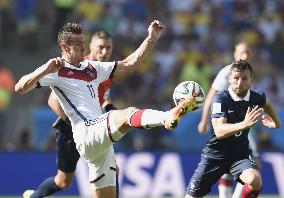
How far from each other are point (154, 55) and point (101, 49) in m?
8.71

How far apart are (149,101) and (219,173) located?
8182 mm

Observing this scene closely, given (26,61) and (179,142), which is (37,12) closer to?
(26,61)

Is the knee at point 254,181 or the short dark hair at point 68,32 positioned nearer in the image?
the short dark hair at point 68,32

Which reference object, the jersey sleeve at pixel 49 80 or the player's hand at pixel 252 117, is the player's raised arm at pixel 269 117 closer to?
the player's hand at pixel 252 117

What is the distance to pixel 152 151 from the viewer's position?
46.5ft

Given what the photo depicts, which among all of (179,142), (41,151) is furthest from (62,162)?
(179,142)

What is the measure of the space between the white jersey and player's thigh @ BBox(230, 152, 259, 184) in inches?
60.0

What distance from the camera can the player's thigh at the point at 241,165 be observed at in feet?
28.8

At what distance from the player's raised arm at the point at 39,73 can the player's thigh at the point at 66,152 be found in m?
2.13

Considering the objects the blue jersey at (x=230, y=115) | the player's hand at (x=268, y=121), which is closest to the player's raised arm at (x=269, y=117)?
the player's hand at (x=268, y=121)

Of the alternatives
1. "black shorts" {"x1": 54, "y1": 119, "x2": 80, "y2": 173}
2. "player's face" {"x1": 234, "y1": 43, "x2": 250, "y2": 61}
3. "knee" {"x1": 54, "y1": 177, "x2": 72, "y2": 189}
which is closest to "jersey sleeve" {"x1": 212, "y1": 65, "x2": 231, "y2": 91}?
"player's face" {"x1": 234, "y1": 43, "x2": 250, "y2": 61}

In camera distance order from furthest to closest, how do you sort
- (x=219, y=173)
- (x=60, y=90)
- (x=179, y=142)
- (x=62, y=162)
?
(x=179, y=142), (x=62, y=162), (x=219, y=173), (x=60, y=90)

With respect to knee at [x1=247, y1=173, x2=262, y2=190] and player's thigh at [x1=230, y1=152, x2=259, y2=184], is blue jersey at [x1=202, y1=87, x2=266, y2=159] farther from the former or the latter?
knee at [x1=247, y1=173, x2=262, y2=190]

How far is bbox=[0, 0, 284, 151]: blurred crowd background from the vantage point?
17.5 metres
